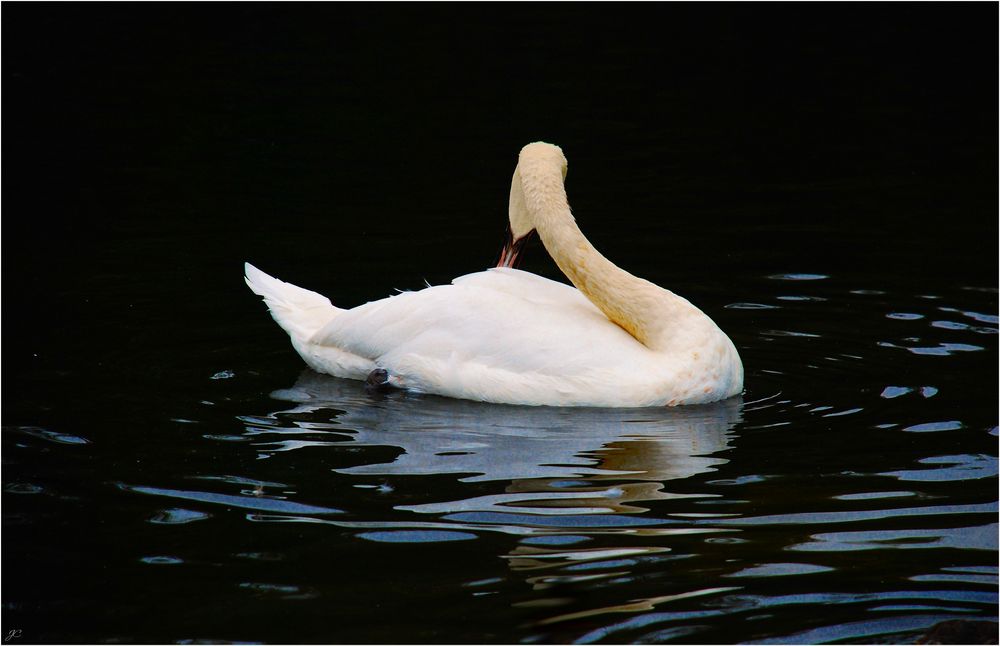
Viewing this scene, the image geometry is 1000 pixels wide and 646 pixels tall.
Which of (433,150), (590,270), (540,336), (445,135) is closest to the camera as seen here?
(540,336)

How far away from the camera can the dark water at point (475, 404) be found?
5.89 metres

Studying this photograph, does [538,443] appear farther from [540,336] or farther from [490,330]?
[490,330]

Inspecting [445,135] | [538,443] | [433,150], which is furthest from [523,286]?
[445,135]

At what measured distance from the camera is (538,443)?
7.84 meters

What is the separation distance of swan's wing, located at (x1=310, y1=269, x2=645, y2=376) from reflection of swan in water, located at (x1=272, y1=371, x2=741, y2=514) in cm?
25

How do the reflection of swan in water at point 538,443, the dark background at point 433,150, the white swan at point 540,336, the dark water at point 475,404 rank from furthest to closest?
the dark background at point 433,150 < the white swan at point 540,336 < the reflection of swan in water at point 538,443 < the dark water at point 475,404

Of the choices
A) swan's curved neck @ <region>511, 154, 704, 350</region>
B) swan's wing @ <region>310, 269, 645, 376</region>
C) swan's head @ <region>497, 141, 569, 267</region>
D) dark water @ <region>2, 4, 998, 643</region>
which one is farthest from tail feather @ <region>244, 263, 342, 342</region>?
swan's curved neck @ <region>511, 154, 704, 350</region>

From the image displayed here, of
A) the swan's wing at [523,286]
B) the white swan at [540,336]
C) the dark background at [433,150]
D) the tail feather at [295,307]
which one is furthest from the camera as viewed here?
the dark background at [433,150]

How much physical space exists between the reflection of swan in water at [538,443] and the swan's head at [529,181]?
4.28 ft

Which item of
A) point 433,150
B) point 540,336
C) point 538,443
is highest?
point 433,150

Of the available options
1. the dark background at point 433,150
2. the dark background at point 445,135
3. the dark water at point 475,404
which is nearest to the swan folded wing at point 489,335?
the dark water at point 475,404

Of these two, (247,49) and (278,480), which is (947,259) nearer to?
(278,480)

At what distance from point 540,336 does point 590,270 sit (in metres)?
0.74

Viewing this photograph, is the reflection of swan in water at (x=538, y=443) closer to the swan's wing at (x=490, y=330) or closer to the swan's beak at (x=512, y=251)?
the swan's wing at (x=490, y=330)
